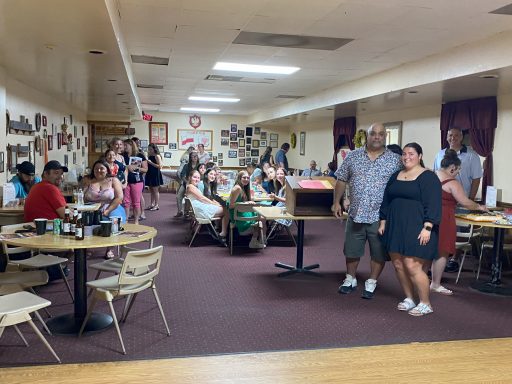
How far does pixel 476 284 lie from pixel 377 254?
4.66 ft

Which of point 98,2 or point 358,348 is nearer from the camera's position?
point 98,2

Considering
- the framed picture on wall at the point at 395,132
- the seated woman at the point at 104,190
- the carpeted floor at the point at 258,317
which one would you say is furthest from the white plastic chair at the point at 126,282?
the framed picture on wall at the point at 395,132

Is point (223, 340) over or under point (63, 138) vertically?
under

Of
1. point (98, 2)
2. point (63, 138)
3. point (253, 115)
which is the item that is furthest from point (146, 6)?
point (253, 115)

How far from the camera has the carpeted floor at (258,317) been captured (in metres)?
3.35

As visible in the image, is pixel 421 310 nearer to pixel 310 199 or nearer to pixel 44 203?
pixel 310 199

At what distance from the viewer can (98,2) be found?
2926 mm

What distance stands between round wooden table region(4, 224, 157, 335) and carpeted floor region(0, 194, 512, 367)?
160mm

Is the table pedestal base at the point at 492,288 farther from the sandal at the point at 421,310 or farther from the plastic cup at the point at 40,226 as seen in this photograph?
the plastic cup at the point at 40,226

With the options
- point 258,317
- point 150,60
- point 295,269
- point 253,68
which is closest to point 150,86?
point 150,60

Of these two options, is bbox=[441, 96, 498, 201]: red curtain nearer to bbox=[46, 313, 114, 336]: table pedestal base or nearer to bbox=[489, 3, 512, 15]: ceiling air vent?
bbox=[489, 3, 512, 15]: ceiling air vent

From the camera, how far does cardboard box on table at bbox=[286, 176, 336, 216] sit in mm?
4918

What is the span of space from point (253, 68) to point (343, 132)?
487 cm

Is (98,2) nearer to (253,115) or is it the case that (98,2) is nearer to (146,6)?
(146,6)
